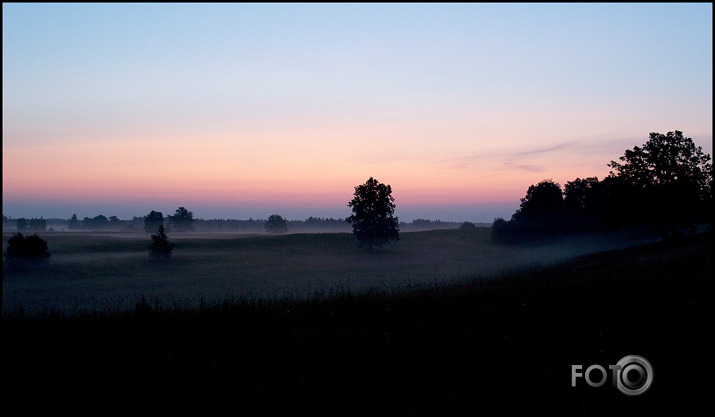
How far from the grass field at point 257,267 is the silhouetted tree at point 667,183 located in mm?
10916

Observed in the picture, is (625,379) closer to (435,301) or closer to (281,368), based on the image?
(281,368)

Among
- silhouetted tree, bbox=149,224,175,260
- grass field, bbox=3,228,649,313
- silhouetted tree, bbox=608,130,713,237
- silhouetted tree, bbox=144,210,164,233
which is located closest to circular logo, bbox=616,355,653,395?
grass field, bbox=3,228,649,313

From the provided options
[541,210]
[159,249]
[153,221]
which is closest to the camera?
[159,249]

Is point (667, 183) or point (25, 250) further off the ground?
point (667, 183)

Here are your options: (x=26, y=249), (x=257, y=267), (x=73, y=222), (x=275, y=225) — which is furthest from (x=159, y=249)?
(x=73, y=222)

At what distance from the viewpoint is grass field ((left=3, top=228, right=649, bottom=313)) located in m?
30.1

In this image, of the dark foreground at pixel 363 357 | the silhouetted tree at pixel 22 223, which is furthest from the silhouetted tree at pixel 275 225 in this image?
the dark foreground at pixel 363 357

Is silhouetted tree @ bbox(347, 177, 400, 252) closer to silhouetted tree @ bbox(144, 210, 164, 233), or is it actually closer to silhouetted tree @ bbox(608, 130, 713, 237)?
silhouetted tree @ bbox(608, 130, 713, 237)

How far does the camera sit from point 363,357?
761cm

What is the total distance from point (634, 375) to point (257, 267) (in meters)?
50.5

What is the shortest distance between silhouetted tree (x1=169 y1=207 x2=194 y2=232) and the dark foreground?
158763 millimetres

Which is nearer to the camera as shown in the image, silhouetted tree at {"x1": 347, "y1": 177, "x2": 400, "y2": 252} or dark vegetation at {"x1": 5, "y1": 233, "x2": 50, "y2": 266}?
→ dark vegetation at {"x1": 5, "y1": 233, "x2": 50, "y2": 266}

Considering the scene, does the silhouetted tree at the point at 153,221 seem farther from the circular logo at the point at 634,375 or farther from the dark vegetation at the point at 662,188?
the circular logo at the point at 634,375

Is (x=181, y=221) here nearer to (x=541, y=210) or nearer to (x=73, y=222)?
(x=73, y=222)
